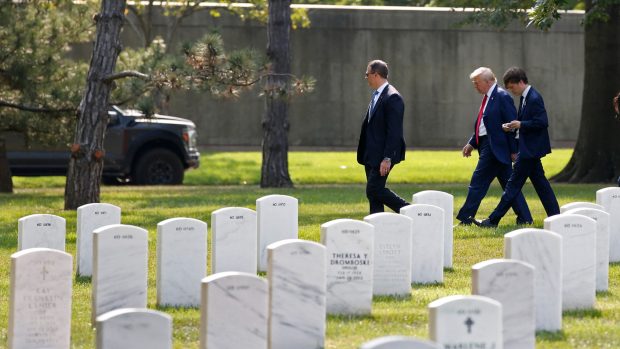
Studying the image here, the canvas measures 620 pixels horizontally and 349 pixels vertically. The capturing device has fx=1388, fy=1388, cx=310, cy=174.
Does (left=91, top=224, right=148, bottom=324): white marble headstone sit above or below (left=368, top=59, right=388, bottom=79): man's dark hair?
below

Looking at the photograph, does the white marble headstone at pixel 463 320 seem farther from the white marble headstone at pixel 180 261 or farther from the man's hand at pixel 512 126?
the man's hand at pixel 512 126

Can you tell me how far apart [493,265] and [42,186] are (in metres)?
20.5

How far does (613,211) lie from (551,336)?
4.49 metres

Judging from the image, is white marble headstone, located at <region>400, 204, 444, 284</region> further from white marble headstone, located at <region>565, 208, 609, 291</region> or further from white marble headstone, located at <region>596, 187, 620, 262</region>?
white marble headstone, located at <region>596, 187, 620, 262</region>

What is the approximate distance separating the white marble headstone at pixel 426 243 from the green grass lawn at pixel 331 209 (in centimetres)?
19

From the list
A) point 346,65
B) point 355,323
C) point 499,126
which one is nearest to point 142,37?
point 346,65

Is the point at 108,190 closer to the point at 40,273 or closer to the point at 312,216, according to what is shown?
the point at 312,216

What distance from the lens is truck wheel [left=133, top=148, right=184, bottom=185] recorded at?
25969 mm

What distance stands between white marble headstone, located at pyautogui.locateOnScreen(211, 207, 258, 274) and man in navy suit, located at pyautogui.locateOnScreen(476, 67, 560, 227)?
4621 millimetres

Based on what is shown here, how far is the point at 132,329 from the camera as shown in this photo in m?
7.14

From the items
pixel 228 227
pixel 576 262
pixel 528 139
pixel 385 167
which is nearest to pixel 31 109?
pixel 528 139

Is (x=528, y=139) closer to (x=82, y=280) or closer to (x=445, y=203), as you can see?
(x=445, y=203)

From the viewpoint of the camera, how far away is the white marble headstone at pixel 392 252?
10914mm

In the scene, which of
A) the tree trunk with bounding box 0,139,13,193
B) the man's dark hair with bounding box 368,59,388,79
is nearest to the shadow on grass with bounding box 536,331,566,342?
the man's dark hair with bounding box 368,59,388,79
